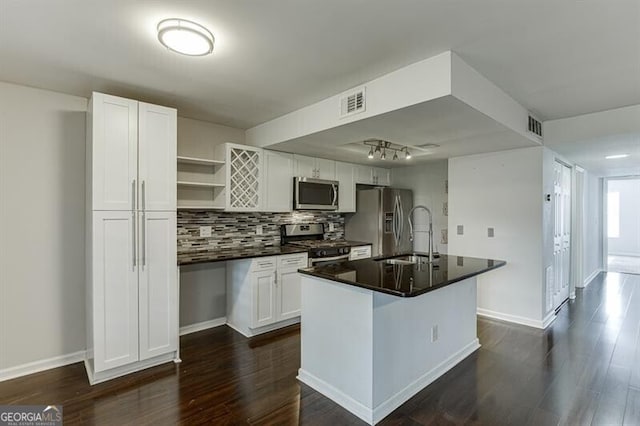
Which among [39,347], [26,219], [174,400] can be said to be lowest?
[174,400]

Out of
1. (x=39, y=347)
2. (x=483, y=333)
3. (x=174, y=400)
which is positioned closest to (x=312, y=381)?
(x=174, y=400)

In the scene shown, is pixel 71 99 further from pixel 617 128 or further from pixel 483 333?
pixel 617 128

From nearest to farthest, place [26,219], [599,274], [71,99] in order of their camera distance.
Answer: [26,219] → [71,99] → [599,274]

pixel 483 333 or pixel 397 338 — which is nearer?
pixel 397 338

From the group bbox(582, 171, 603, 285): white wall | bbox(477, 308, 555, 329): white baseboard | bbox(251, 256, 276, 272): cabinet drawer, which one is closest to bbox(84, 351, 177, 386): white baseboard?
bbox(251, 256, 276, 272): cabinet drawer

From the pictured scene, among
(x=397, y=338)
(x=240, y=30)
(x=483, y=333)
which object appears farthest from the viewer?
(x=483, y=333)

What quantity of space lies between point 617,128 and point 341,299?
3.38 meters

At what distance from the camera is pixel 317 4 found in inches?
65.2

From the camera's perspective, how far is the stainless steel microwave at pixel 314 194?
4.21 meters

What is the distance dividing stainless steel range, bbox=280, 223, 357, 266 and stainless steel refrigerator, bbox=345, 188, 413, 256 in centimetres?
48

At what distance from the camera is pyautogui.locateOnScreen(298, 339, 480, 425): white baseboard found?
6.91 feet

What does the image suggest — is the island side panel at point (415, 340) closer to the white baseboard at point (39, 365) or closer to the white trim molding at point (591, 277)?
the white baseboard at point (39, 365)

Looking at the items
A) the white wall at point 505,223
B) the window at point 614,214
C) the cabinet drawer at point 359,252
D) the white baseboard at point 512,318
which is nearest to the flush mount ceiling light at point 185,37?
the cabinet drawer at point 359,252

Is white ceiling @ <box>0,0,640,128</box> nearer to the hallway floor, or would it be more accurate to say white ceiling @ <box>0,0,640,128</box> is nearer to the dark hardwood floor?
the dark hardwood floor
